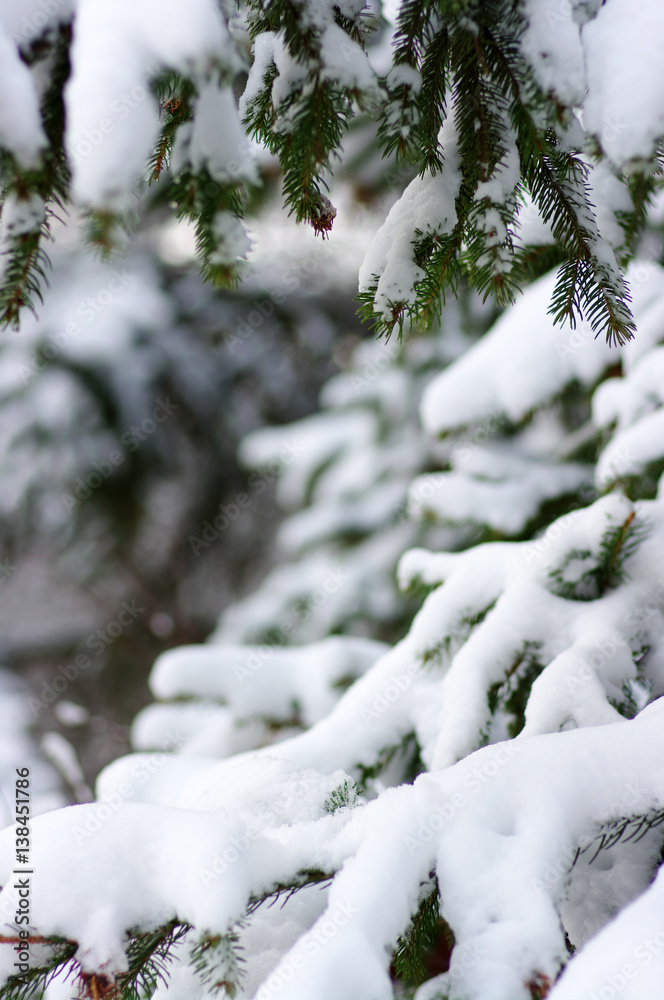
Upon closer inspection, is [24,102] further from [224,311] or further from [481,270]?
[224,311]

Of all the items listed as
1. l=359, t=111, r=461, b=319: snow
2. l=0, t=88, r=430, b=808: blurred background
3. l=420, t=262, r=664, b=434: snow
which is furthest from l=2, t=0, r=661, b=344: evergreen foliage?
l=0, t=88, r=430, b=808: blurred background

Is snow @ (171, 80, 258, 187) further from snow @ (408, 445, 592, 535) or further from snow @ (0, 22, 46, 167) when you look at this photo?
snow @ (408, 445, 592, 535)

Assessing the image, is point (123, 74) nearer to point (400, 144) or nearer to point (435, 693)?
point (400, 144)

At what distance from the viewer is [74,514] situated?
15.7ft

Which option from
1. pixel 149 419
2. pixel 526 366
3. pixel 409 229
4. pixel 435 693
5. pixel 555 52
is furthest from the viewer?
pixel 149 419

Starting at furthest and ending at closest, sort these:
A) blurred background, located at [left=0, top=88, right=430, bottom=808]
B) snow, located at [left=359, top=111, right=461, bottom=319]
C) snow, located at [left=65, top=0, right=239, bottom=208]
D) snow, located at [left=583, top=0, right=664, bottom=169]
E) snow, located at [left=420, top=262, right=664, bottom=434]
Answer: blurred background, located at [left=0, top=88, right=430, bottom=808], snow, located at [left=420, top=262, right=664, bottom=434], snow, located at [left=359, top=111, right=461, bottom=319], snow, located at [left=583, top=0, right=664, bottom=169], snow, located at [left=65, top=0, right=239, bottom=208]

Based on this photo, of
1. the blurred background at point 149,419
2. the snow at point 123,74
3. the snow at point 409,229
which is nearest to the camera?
the snow at point 123,74

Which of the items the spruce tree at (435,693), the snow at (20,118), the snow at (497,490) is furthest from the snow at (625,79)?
the snow at (497,490)

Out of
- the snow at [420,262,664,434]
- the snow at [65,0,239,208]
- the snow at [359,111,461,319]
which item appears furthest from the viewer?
the snow at [420,262,664,434]

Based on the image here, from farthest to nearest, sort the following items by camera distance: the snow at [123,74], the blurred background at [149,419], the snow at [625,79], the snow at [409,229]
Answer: the blurred background at [149,419]
the snow at [409,229]
the snow at [625,79]
the snow at [123,74]

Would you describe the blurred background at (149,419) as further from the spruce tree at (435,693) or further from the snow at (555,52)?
the snow at (555,52)

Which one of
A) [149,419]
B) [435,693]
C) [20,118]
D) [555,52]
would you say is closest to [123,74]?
[20,118]

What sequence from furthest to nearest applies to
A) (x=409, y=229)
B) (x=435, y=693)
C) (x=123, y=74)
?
(x=435, y=693), (x=409, y=229), (x=123, y=74)

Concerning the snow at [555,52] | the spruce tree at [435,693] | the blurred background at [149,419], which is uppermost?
the blurred background at [149,419]
